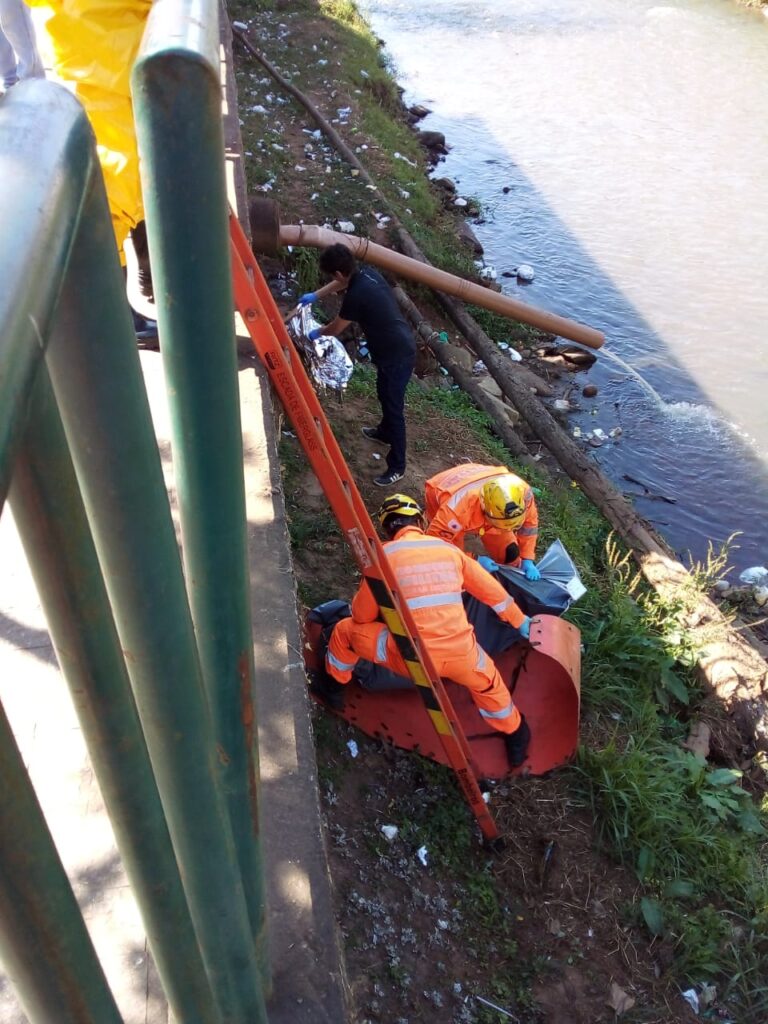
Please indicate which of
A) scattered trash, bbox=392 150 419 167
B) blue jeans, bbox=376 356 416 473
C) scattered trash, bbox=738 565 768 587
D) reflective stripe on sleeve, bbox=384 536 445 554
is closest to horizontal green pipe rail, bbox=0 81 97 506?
reflective stripe on sleeve, bbox=384 536 445 554

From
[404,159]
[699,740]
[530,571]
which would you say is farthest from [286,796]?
[404,159]

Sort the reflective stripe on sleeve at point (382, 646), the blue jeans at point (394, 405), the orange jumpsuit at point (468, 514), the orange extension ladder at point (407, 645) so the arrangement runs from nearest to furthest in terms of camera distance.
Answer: the orange extension ladder at point (407, 645), the reflective stripe on sleeve at point (382, 646), the orange jumpsuit at point (468, 514), the blue jeans at point (394, 405)

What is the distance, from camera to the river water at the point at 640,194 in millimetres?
8055

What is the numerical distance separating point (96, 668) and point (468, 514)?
145 inches

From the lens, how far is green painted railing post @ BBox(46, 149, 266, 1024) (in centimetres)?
62

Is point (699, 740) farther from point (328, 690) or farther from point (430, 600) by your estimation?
point (328, 690)

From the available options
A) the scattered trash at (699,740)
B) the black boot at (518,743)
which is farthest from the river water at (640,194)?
the black boot at (518,743)

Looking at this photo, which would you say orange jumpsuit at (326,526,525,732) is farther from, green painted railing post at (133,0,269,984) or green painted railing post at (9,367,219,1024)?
green painted railing post at (9,367,219,1024)

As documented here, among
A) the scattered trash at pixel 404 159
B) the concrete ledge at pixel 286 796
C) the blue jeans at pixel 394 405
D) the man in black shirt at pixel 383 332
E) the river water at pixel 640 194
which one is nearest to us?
the concrete ledge at pixel 286 796

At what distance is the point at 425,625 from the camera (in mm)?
3389

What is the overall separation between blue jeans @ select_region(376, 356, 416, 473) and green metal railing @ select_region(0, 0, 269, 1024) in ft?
14.2

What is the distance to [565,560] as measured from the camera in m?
4.52

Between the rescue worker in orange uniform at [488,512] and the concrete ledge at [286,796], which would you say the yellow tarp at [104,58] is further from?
the rescue worker in orange uniform at [488,512]

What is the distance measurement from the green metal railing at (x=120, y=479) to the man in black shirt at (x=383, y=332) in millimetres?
4343
